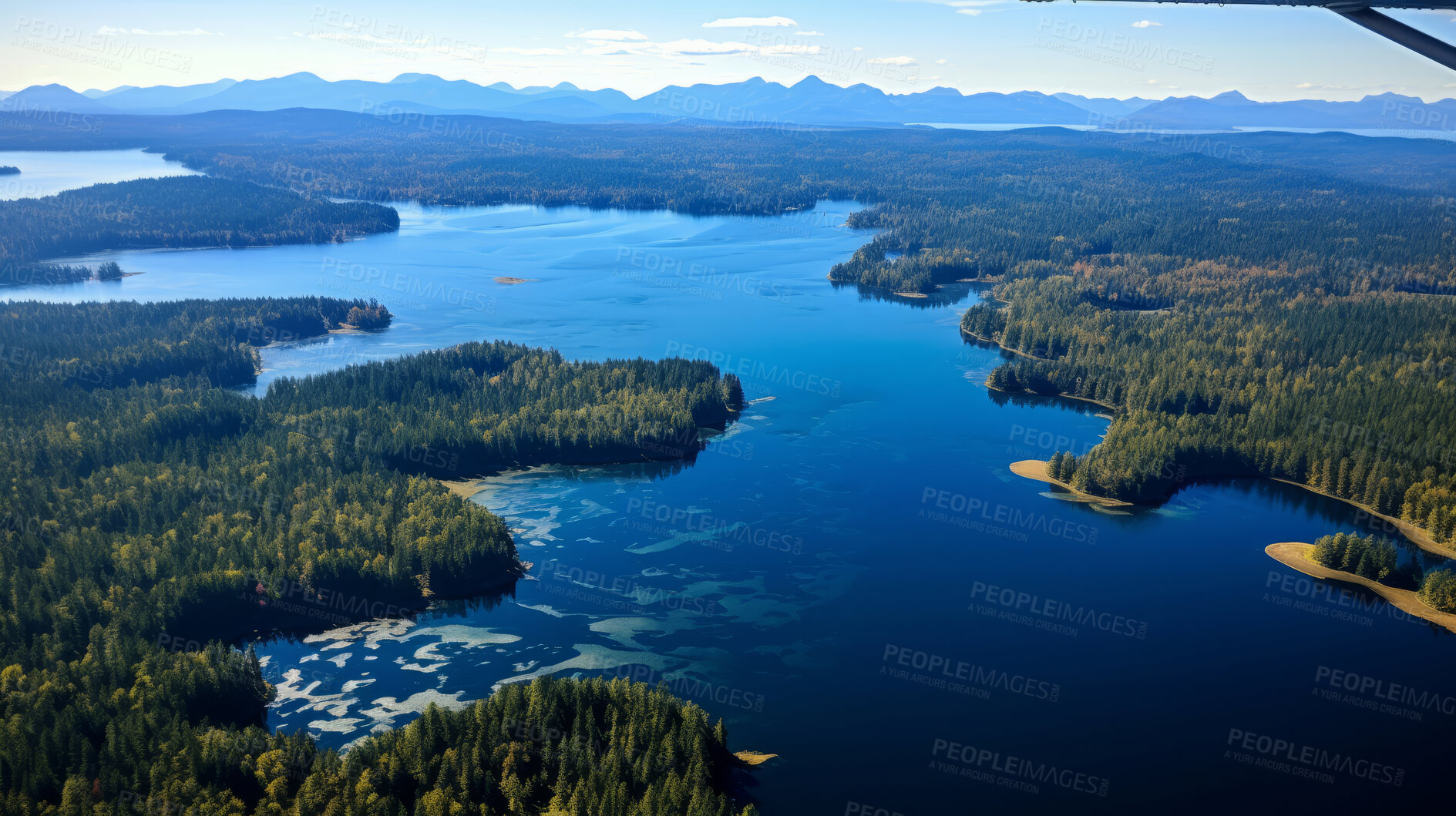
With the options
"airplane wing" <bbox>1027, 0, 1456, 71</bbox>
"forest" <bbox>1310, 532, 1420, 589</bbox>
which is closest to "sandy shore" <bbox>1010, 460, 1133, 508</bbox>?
"forest" <bbox>1310, 532, 1420, 589</bbox>

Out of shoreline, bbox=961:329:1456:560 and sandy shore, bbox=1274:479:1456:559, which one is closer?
sandy shore, bbox=1274:479:1456:559

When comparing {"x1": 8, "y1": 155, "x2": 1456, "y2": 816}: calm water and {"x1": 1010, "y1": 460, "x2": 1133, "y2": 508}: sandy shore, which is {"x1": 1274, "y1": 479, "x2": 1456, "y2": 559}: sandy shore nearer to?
{"x1": 8, "y1": 155, "x2": 1456, "y2": 816}: calm water

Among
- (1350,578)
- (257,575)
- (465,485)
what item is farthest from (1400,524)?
(257,575)

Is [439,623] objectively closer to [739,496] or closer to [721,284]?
[739,496]

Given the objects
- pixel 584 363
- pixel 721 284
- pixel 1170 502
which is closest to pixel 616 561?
pixel 584 363

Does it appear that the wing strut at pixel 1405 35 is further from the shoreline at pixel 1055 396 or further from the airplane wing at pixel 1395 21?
the shoreline at pixel 1055 396

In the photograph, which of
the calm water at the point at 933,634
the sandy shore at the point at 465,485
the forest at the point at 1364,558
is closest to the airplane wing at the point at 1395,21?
the calm water at the point at 933,634

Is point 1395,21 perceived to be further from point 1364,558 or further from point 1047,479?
point 1047,479
